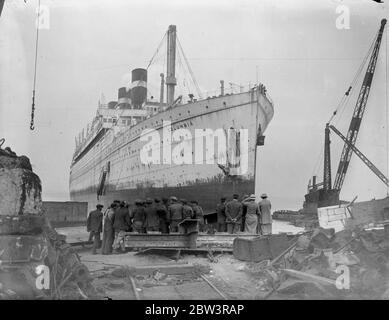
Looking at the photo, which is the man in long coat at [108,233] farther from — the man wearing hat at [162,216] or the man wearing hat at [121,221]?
the man wearing hat at [162,216]

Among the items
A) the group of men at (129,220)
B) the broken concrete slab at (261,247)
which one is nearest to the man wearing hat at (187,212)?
the group of men at (129,220)

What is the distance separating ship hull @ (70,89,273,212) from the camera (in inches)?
538

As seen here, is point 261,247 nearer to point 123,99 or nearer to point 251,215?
point 251,215

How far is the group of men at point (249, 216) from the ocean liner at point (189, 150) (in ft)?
11.9

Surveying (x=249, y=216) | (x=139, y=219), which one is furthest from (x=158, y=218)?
(x=249, y=216)

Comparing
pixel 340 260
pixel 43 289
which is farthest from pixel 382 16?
pixel 43 289

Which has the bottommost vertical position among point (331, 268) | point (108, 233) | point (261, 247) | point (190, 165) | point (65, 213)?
point (331, 268)

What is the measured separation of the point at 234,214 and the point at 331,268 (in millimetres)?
3650

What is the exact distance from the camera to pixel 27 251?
4562 mm

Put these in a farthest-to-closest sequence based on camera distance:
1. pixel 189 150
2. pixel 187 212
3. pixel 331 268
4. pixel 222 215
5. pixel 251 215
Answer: pixel 189 150
pixel 222 215
pixel 187 212
pixel 251 215
pixel 331 268

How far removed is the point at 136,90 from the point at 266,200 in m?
12.4

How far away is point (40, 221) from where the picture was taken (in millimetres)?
4766

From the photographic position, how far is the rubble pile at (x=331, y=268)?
511cm

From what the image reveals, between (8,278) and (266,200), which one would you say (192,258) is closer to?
(266,200)
